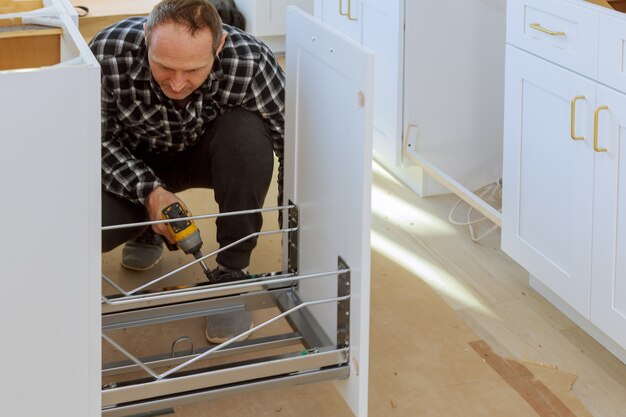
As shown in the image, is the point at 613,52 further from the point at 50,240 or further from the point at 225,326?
the point at 50,240

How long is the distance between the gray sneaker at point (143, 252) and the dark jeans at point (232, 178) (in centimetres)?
32

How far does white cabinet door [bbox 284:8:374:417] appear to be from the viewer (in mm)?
1698

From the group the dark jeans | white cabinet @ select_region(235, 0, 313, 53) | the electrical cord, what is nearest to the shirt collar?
the dark jeans

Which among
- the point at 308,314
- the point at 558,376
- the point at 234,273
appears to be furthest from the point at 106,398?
the point at 558,376

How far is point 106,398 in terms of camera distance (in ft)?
5.42

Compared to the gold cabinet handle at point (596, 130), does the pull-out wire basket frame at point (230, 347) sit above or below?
below

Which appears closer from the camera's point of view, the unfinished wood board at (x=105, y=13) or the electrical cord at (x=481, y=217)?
the electrical cord at (x=481, y=217)

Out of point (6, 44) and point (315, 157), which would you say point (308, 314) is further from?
point (6, 44)

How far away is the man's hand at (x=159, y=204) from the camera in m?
2.10

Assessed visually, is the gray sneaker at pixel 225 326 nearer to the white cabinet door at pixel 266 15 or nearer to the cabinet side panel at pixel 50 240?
the cabinet side panel at pixel 50 240

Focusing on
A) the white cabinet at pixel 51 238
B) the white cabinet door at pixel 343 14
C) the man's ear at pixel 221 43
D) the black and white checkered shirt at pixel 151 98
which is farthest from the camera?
the white cabinet door at pixel 343 14

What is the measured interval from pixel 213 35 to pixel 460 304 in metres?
0.98

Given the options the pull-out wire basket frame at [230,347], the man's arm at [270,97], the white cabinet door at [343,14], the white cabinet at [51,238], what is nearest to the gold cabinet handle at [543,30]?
the man's arm at [270,97]

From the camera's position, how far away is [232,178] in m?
2.25
